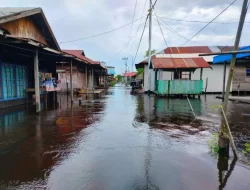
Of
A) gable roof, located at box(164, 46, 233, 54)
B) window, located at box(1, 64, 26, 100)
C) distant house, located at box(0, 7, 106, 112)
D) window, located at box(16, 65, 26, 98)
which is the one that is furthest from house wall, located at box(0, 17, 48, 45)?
gable roof, located at box(164, 46, 233, 54)

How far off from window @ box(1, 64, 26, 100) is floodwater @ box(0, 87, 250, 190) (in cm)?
462

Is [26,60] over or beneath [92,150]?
over

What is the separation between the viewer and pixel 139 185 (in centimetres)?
346

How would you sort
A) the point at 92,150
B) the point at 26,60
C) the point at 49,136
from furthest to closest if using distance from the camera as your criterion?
the point at 26,60 < the point at 49,136 < the point at 92,150

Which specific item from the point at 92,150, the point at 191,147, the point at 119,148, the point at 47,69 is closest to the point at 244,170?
the point at 191,147

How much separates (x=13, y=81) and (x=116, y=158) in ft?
33.2

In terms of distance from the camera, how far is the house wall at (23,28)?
35.1 feet

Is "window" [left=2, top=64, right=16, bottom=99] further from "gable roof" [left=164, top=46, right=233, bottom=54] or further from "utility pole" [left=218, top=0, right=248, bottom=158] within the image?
"gable roof" [left=164, top=46, right=233, bottom=54]

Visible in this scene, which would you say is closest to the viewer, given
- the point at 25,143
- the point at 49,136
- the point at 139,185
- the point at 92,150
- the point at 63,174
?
the point at 139,185

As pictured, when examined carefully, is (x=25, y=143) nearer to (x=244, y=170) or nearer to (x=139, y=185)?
(x=139, y=185)

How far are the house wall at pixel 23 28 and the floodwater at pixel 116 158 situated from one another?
5.57 metres

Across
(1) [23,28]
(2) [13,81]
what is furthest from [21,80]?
(1) [23,28]

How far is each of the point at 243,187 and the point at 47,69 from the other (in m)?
16.4

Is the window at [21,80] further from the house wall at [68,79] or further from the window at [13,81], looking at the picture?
the house wall at [68,79]
